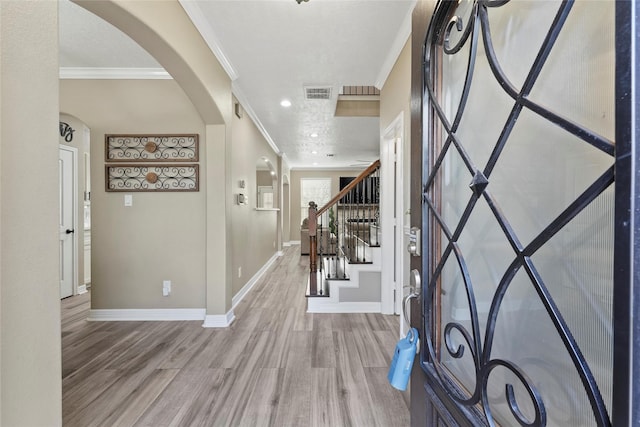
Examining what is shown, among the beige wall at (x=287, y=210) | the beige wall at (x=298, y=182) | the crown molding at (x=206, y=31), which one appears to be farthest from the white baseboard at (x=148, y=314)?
the beige wall at (x=298, y=182)

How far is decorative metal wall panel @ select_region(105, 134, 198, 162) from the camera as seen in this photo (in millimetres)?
2963

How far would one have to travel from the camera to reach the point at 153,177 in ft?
9.75

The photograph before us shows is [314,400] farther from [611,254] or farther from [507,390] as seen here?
[611,254]

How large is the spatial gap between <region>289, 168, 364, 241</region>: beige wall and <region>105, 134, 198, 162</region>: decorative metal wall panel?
6.40m

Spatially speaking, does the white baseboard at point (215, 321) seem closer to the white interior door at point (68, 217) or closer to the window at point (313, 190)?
the white interior door at point (68, 217)

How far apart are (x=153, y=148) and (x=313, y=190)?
6.72 m

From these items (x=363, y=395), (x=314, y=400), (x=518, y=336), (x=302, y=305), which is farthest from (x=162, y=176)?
(x=518, y=336)

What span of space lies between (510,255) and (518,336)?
172mm

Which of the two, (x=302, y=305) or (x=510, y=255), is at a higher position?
(x=510, y=255)

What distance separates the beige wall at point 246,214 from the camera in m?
3.49

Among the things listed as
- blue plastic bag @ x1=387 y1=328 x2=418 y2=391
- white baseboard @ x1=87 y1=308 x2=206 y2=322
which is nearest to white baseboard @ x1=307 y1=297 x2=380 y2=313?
white baseboard @ x1=87 y1=308 x2=206 y2=322

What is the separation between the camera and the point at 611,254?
1.33ft

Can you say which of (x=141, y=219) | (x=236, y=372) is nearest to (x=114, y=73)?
(x=141, y=219)

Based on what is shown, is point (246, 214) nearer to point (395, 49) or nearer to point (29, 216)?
point (395, 49)
